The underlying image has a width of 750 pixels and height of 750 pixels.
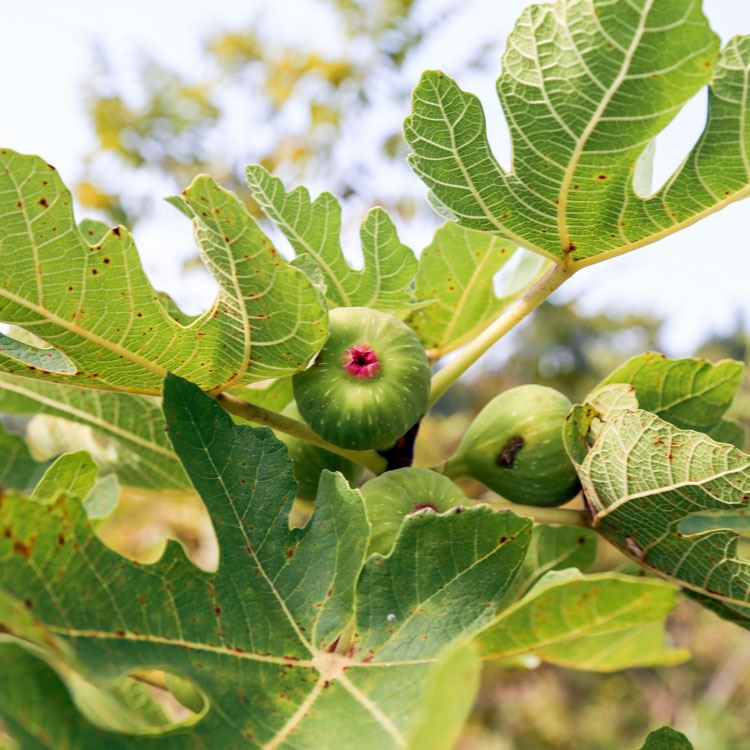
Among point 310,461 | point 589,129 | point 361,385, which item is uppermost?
point 589,129

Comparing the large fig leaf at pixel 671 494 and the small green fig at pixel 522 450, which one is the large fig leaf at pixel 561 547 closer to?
the small green fig at pixel 522 450

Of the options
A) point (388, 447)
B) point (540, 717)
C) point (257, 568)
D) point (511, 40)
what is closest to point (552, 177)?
point (511, 40)

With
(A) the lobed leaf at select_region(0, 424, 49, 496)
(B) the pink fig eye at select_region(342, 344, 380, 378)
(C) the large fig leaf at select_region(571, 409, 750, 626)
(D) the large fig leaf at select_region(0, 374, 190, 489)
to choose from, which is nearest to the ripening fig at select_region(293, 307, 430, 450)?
(B) the pink fig eye at select_region(342, 344, 380, 378)

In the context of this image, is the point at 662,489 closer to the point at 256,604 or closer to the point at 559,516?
the point at 559,516

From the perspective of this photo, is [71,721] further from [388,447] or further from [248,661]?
[388,447]

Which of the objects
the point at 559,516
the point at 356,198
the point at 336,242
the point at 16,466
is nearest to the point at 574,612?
the point at 559,516
